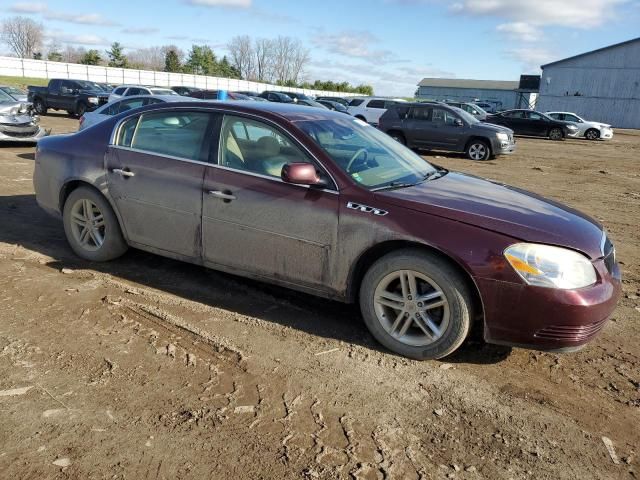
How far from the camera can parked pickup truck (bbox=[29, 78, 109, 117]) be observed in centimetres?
2498

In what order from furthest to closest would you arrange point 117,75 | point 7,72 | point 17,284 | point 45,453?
1. point 117,75
2. point 7,72
3. point 17,284
4. point 45,453

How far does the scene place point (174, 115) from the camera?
15.4ft

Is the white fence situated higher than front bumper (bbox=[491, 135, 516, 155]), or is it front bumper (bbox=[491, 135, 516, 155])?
the white fence

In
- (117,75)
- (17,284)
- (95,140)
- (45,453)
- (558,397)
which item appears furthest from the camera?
(117,75)

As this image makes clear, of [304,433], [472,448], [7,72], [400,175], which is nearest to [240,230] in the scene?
[400,175]

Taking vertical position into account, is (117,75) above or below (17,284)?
above

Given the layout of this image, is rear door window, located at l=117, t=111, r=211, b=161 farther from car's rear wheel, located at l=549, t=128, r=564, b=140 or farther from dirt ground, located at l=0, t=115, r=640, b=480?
car's rear wheel, located at l=549, t=128, r=564, b=140

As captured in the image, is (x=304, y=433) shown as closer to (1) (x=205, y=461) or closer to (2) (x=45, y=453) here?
(1) (x=205, y=461)

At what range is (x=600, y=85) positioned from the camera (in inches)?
1956

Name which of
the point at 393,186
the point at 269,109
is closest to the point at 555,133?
the point at 269,109

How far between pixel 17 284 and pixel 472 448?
3852 millimetres

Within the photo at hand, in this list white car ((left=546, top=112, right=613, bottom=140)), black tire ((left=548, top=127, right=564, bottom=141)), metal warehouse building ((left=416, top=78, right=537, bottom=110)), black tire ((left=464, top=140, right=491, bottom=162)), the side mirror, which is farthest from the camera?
metal warehouse building ((left=416, top=78, right=537, bottom=110))

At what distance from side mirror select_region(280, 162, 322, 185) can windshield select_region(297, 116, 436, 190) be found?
245 mm

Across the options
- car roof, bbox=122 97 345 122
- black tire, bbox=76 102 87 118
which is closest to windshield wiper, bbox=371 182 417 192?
car roof, bbox=122 97 345 122
